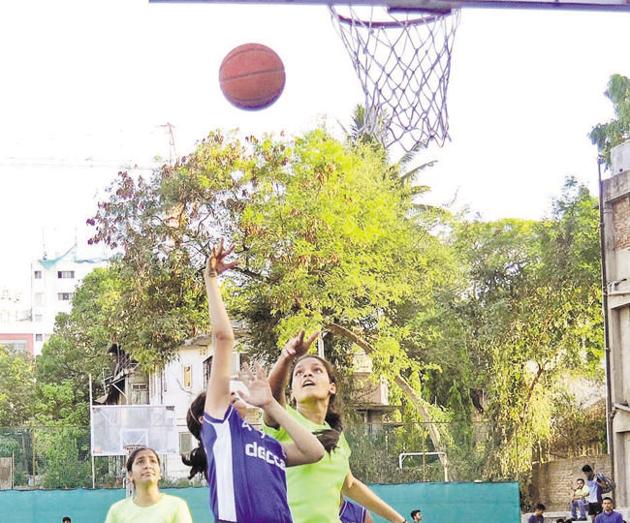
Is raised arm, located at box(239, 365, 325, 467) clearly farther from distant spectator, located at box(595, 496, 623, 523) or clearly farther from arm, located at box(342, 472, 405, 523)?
distant spectator, located at box(595, 496, 623, 523)

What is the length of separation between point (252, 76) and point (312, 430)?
3.88 metres

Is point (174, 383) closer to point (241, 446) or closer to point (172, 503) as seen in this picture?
point (172, 503)

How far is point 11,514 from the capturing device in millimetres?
18781

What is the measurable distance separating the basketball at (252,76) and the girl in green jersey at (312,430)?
11.6ft

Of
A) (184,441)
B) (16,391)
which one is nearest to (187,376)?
(184,441)

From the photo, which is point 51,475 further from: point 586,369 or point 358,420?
point 586,369

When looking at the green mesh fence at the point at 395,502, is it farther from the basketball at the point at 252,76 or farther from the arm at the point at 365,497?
the arm at the point at 365,497

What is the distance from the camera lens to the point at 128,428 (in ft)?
73.0

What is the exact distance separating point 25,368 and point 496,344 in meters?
35.2

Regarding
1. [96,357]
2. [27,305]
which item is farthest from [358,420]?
[27,305]

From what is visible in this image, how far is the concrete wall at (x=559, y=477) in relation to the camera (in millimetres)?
28328

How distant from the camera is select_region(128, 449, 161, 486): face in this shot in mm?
6723

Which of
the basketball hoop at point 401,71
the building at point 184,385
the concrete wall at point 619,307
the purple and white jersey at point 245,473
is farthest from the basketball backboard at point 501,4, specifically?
the building at point 184,385

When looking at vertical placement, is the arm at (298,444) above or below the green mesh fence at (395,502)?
above
